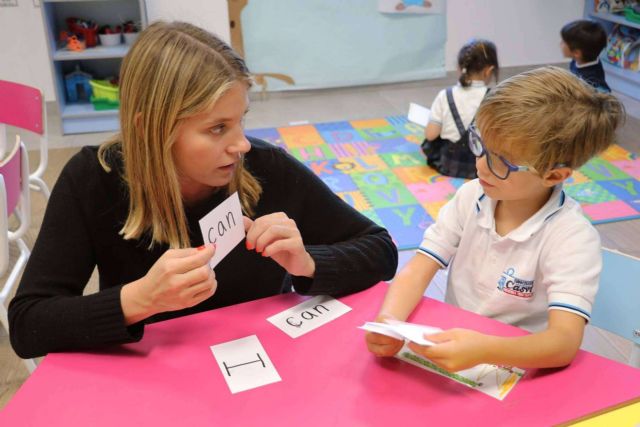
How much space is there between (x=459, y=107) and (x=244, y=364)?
3062 millimetres

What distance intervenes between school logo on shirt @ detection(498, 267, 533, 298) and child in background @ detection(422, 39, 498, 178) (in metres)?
2.52

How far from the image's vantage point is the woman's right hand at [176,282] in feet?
3.31

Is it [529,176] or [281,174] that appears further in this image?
[281,174]

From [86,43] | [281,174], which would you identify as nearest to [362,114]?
[86,43]

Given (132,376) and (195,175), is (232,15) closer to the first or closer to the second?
(195,175)

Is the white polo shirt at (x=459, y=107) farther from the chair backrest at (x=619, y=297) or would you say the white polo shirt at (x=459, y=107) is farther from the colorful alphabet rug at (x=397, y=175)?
the chair backrest at (x=619, y=297)

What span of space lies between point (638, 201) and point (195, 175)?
309 cm

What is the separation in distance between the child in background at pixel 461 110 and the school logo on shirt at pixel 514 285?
2517 mm

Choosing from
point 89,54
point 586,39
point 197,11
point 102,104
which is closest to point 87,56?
point 89,54

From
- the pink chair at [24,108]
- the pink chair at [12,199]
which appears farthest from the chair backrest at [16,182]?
the pink chair at [24,108]

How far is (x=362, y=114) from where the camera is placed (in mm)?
5121

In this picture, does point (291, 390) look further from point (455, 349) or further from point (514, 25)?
point (514, 25)

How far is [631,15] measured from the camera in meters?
5.20

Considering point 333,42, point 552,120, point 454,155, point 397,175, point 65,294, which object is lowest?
point 397,175
